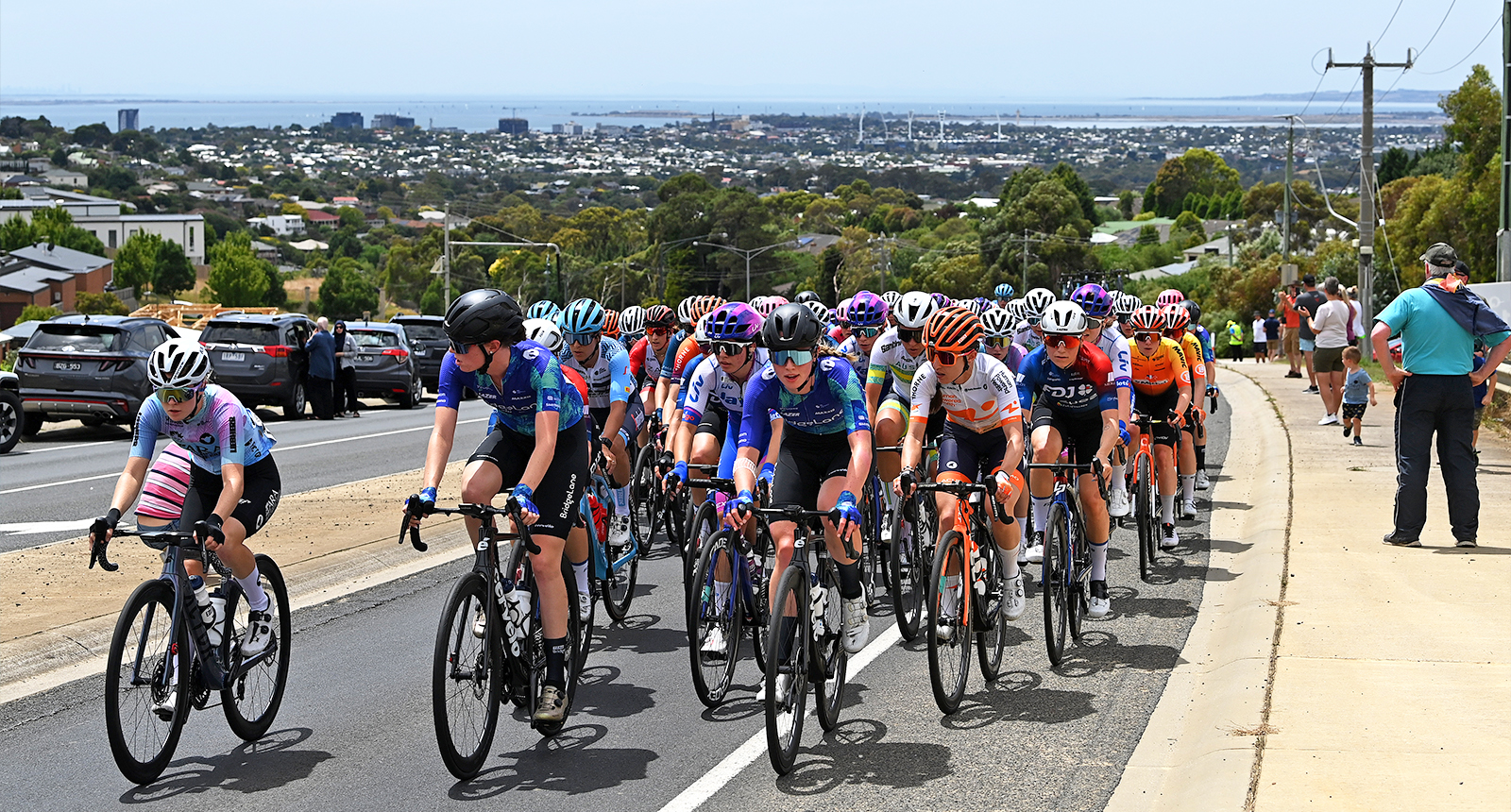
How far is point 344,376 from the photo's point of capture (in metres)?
28.8

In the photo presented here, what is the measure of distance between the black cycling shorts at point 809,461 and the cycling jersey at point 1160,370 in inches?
210

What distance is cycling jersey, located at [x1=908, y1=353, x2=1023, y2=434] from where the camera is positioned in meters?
8.37

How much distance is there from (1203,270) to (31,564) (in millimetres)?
A: 104307

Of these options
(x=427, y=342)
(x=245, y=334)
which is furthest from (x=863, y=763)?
(x=427, y=342)

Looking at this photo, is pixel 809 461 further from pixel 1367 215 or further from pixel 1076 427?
pixel 1367 215

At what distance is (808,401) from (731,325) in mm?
910

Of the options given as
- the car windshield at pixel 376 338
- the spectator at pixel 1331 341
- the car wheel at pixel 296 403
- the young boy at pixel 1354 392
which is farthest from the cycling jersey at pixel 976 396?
the car windshield at pixel 376 338

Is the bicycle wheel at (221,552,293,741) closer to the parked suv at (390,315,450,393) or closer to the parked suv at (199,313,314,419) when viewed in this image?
the parked suv at (199,313,314,419)

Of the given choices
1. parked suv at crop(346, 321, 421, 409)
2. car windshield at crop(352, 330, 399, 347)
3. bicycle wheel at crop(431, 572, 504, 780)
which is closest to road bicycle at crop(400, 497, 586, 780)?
bicycle wheel at crop(431, 572, 504, 780)

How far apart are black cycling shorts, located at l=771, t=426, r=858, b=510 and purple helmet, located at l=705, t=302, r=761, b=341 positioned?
→ 2.50 feet

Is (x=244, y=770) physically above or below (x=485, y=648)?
below

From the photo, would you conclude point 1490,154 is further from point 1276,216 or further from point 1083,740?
point 1276,216

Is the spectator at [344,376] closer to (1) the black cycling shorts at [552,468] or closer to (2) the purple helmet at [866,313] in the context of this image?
(2) the purple helmet at [866,313]

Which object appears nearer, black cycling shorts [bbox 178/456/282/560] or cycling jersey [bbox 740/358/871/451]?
black cycling shorts [bbox 178/456/282/560]
